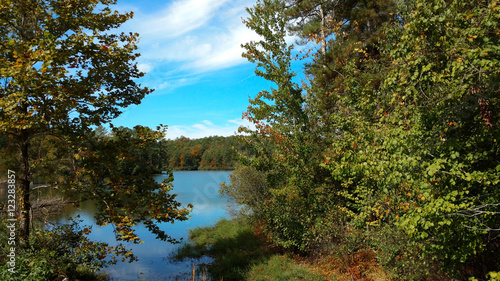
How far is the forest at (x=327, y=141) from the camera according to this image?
12.2 feet

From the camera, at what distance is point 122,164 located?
301 inches

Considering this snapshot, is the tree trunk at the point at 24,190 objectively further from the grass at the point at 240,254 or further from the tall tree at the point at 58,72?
the grass at the point at 240,254

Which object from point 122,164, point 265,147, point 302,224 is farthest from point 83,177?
point 302,224

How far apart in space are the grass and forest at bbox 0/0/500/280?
0.85m

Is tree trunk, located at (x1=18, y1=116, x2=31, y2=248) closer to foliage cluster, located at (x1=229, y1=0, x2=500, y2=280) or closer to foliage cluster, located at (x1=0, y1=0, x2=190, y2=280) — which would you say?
foliage cluster, located at (x1=0, y1=0, x2=190, y2=280)

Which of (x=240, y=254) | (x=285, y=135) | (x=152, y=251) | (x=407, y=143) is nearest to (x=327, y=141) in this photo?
(x=285, y=135)

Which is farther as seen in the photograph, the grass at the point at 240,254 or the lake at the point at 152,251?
the lake at the point at 152,251

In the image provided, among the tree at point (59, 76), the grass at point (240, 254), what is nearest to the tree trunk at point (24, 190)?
the tree at point (59, 76)

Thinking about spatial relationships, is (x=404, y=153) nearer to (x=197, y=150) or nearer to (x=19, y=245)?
(x=19, y=245)

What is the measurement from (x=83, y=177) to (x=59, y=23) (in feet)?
12.7

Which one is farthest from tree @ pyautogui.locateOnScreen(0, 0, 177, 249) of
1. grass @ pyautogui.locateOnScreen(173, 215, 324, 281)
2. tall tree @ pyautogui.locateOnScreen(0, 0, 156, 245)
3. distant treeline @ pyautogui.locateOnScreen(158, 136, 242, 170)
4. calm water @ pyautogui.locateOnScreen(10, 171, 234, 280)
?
distant treeline @ pyautogui.locateOnScreen(158, 136, 242, 170)

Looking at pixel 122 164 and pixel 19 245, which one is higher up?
pixel 122 164

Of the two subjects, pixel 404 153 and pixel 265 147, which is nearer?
pixel 404 153

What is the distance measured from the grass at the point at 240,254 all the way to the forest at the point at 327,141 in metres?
0.85
